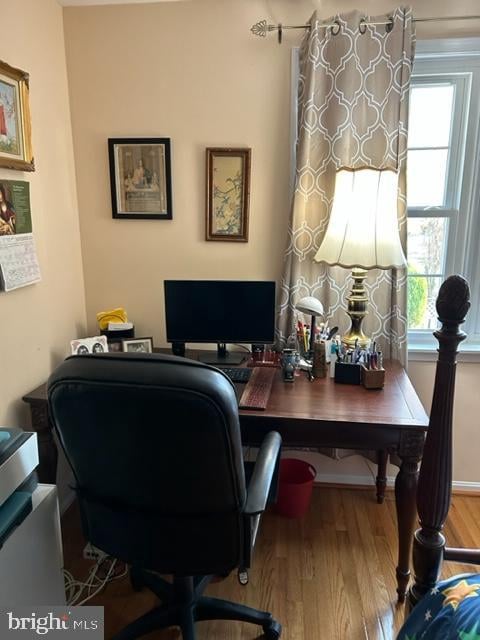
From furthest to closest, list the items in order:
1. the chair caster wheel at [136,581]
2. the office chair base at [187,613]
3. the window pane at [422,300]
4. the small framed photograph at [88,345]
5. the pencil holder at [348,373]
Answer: the window pane at [422,300] → the small framed photograph at [88,345] → the pencil holder at [348,373] → the chair caster wheel at [136,581] → the office chair base at [187,613]

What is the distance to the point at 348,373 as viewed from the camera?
1.81 m

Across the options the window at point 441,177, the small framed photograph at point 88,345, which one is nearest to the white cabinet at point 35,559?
the small framed photograph at point 88,345

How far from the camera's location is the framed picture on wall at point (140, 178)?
211 centimetres

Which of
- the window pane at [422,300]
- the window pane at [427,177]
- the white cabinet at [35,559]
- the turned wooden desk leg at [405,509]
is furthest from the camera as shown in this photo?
the window pane at [422,300]

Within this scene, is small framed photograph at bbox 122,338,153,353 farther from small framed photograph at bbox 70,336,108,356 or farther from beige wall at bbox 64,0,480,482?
beige wall at bbox 64,0,480,482

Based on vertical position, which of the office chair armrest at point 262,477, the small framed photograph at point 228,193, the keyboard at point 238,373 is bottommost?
the office chair armrest at point 262,477

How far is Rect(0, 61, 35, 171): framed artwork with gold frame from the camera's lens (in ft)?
5.33

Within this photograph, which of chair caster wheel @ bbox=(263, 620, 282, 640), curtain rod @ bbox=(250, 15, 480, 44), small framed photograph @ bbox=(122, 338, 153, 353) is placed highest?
curtain rod @ bbox=(250, 15, 480, 44)

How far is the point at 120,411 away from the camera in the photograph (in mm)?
1028

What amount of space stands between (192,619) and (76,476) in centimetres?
63

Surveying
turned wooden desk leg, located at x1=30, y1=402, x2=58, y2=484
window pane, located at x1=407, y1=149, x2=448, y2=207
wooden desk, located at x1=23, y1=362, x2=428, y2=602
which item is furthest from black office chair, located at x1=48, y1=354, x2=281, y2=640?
window pane, located at x1=407, y1=149, x2=448, y2=207

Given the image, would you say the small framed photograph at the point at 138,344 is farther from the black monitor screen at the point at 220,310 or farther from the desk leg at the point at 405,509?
the desk leg at the point at 405,509

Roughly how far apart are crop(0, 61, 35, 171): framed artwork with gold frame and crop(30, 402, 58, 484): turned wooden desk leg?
0.92 metres

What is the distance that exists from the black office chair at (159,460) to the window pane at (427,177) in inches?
57.8
